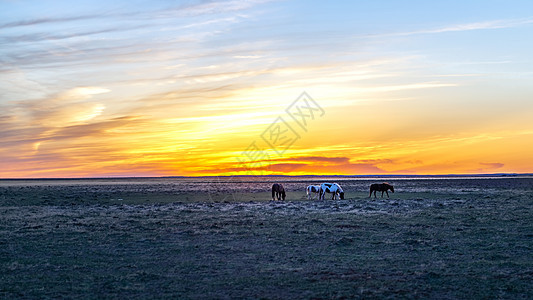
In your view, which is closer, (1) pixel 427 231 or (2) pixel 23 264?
(2) pixel 23 264

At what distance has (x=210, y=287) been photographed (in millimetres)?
11781

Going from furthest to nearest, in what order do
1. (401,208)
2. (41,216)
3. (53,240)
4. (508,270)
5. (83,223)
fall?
1. (401,208)
2. (41,216)
3. (83,223)
4. (53,240)
5. (508,270)

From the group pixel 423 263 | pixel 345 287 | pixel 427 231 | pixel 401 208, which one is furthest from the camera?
pixel 401 208

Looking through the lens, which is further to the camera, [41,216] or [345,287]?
[41,216]

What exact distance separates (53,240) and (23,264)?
4.94m

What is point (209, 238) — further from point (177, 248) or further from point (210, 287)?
point (210, 287)

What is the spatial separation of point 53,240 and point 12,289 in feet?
27.3

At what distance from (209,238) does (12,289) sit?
355 inches

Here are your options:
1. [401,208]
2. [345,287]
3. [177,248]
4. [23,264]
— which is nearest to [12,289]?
[23,264]

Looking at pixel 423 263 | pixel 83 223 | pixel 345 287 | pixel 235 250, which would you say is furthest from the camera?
pixel 83 223

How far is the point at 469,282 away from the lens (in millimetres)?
12102

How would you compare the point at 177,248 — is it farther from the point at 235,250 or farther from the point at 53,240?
the point at 53,240

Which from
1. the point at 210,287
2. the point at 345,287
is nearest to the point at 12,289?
the point at 210,287

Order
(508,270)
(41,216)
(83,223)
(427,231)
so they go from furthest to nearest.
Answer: (41,216)
(83,223)
(427,231)
(508,270)
